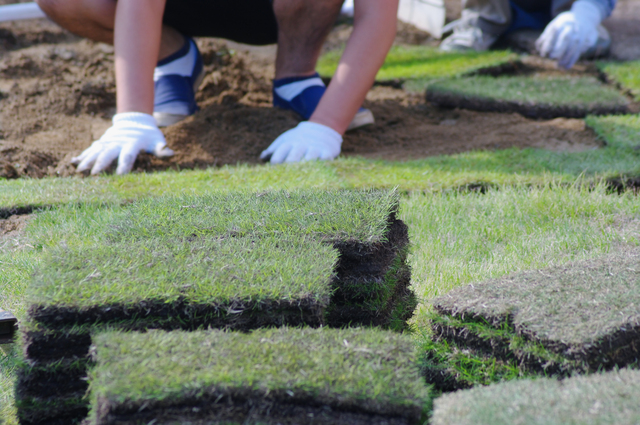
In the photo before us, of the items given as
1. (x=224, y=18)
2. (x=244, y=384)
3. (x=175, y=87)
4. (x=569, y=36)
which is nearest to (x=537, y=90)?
(x=569, y=36)

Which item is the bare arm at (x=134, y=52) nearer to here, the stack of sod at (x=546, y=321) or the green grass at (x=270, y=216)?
the green grass at (x=270, y=216)

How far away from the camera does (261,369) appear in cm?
115

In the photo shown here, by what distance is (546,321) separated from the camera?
1369 millimetres

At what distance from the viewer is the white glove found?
9.60ft

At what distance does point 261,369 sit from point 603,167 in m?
2.42

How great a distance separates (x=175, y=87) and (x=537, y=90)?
8.85 feet

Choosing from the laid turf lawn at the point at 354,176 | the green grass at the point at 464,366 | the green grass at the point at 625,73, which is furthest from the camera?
the green grass at the point at 625,73

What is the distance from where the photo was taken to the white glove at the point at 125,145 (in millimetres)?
2926

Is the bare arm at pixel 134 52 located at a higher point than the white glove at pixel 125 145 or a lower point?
higher

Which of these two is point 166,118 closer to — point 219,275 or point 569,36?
point 219,275

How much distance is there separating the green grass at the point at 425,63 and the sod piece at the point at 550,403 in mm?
3872

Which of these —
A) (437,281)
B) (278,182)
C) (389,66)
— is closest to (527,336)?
(437,281)

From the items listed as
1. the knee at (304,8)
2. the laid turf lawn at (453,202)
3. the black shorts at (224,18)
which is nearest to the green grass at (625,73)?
the laid turf lawn at (453,202)

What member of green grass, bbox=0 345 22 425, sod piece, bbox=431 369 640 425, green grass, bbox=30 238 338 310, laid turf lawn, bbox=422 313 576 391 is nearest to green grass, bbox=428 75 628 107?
laid turf lawn, bbox=422 313 576 391
